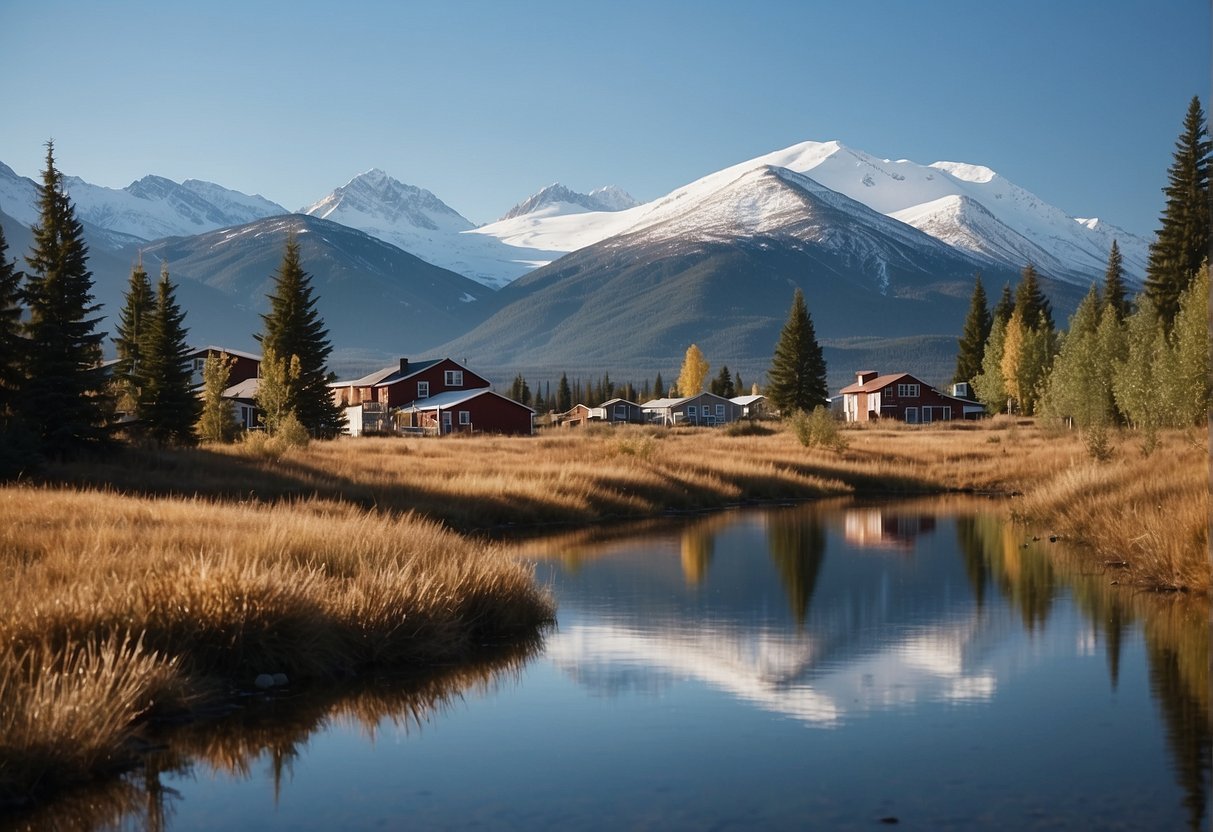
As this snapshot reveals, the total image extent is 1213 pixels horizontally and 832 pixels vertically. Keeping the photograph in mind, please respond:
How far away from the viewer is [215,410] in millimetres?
55406

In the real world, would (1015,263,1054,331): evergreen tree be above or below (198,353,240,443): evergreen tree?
above

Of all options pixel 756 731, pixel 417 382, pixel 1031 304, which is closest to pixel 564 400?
pixel 417 382

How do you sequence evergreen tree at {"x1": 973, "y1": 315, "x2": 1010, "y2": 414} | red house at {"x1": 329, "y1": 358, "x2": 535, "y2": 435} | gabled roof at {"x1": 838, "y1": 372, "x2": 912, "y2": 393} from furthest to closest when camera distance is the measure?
1. gabled roof at {"x1": 838, "y1": 372, "x2": 912, "y2": 393}
2. evergreen tree at {"x1": 973, "y1": 315, "x2": 1010, "y2": 414}
3. red house at {"x1": 329, "y1": 358, "x2": 535, "y2": 435}

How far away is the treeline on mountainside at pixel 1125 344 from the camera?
4794 cm

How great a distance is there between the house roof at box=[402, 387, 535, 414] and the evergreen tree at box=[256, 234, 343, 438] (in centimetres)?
2015

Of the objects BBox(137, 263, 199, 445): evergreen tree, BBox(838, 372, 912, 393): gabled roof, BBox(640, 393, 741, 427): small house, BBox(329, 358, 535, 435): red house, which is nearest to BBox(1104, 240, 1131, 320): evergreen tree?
BBox(838, 372, 912, 393): gabled roof

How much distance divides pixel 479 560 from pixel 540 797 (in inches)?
316

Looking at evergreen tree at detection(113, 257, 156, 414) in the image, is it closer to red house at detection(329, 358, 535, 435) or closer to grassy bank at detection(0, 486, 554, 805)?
red house at detection(329, 358, 535, 435)

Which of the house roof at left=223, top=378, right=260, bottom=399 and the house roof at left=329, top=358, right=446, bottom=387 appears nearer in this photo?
the house roof at left=223, top=378, right=260, bottom=399

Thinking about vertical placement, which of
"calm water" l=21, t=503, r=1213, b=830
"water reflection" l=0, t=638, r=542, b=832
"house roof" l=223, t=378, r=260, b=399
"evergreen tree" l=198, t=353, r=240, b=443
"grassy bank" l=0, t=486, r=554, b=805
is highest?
"house roof" l=223, t=378, r=260, b=399

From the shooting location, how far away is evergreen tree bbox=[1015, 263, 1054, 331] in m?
104

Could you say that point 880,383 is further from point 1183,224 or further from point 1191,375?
point 1191,375

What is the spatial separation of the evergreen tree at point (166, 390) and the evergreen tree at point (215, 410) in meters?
1.21

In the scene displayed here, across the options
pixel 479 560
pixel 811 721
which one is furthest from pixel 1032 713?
pixel 479 560
